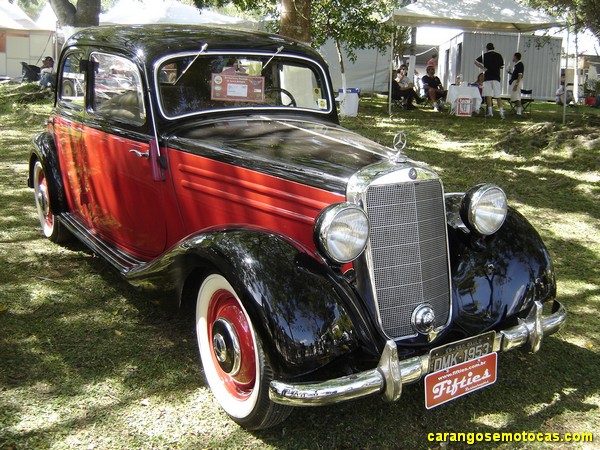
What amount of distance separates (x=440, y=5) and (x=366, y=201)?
1201cm

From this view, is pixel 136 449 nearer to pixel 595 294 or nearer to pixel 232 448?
pixel 232 448

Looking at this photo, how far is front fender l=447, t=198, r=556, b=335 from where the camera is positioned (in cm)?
296

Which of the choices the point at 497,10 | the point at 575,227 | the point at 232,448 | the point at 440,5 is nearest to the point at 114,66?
the point at 232,448

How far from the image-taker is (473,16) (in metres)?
13.5

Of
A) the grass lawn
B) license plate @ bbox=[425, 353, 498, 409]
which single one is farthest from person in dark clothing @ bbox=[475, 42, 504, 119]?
license plate @ bbox=[425, 353, 498, 409]

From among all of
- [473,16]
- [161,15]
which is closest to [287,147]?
[473,16]

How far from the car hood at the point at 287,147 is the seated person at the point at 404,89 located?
1184 centimetres

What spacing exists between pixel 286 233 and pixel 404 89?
13.2m

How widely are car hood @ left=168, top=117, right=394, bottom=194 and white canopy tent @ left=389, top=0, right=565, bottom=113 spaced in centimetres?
1019

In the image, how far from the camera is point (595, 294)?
4395mm

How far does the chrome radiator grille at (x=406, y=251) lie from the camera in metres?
2.71

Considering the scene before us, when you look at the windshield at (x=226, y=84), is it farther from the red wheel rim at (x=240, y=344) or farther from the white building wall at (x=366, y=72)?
the white building wall at (x=366, y=72)

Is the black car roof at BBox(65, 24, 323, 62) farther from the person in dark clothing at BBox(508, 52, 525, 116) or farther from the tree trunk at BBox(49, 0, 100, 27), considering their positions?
the person in dark clothing at BBox(508, 52, 525, 116)

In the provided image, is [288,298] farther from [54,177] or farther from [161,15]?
[161,15]
